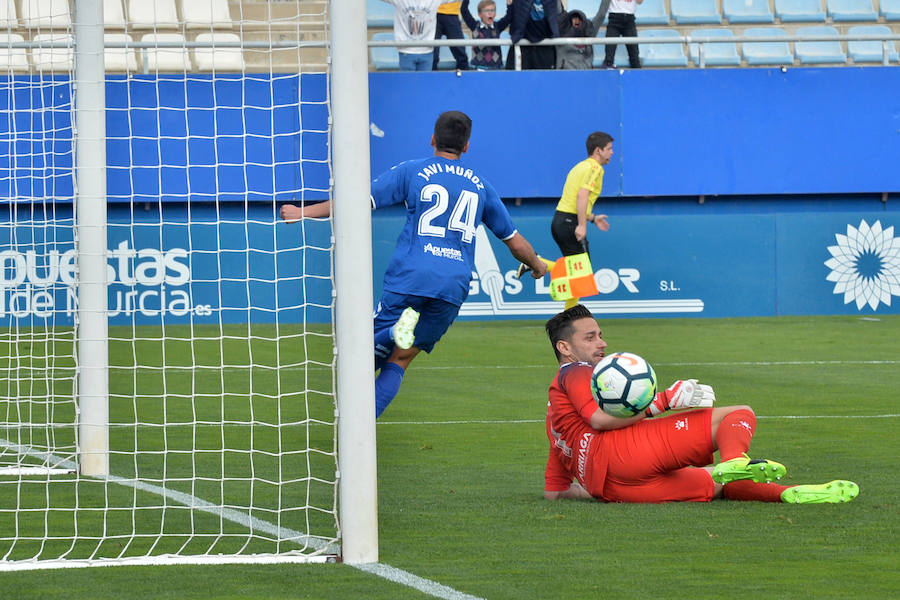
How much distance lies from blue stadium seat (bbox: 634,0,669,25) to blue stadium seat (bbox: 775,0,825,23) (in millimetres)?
1916

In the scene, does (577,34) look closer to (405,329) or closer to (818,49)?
(818,49)

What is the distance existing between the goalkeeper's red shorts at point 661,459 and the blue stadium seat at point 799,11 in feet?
55.1

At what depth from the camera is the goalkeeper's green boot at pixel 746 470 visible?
5.38 metres

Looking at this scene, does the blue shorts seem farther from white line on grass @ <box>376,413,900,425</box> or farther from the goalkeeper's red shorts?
white line on grass @ <box>376,413,900,425</box>

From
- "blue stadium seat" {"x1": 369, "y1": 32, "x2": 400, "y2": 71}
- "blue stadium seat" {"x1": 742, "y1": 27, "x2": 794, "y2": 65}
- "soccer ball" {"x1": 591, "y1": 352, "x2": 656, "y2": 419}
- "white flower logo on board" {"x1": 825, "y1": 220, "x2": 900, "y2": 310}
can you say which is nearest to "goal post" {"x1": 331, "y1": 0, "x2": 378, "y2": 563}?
"soccer ball" {"x1": 591, "y1": 352, "x2": 656, "y2": 419}

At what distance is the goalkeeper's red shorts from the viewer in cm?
556

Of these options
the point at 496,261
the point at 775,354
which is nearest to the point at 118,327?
the point at 496,261

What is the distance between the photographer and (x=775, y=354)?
13.7 meters

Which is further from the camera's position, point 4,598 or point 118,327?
point 118,327

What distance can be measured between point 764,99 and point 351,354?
48.4 ft

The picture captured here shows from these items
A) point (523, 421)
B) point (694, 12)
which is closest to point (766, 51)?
point (694, 12)

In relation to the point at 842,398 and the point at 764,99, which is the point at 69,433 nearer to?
the point at 842,398

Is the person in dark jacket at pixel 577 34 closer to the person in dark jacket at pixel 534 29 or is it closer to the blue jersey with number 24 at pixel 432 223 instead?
the person in dark jacket at pixel 534 29

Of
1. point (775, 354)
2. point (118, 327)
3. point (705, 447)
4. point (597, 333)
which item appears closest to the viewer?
point (705, 447)
